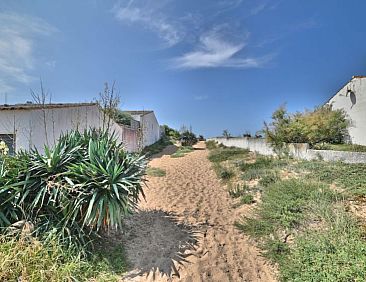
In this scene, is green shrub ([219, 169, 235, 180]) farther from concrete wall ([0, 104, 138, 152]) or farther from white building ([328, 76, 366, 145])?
white building ([328, 76, 366, 145])

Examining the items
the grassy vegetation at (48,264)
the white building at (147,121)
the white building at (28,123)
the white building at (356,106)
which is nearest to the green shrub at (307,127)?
the white building at (356,106)

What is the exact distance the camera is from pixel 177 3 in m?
10.1

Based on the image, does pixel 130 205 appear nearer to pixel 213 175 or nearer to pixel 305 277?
pixel 305 277

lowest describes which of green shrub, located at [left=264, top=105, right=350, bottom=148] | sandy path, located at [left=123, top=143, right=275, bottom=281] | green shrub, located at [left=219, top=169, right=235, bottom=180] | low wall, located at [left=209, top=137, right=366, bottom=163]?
sandy path, located at [left=123, top=143, right=275, bottom=281]

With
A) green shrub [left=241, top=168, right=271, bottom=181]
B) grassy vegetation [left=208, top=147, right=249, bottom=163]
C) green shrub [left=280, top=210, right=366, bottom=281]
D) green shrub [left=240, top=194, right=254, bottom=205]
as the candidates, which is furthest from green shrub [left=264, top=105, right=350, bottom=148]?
green shrub [left=280, top=210, right=366, bottom=281]

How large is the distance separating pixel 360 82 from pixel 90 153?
17.5 metres

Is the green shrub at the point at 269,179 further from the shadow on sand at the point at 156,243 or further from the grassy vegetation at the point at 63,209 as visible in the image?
the grassy vegetation at the point at 63,209

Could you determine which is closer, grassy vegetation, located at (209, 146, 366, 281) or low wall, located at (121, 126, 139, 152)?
grassy vegetation, located at (209, 146, 366, 281)

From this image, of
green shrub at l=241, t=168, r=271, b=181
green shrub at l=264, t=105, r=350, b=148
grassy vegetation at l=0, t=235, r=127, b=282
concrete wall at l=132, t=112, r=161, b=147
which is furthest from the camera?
concrete wall at l=132, t=112, r=161, b=147

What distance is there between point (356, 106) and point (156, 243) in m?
16.6

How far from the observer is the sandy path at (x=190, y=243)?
4.30 metres

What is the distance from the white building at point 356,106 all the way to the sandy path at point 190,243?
11702mm

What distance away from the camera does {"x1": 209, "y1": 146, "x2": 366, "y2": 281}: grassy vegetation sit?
12.1 feet

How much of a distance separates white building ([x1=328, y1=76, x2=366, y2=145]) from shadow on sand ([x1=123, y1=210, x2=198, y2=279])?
14499 mm
